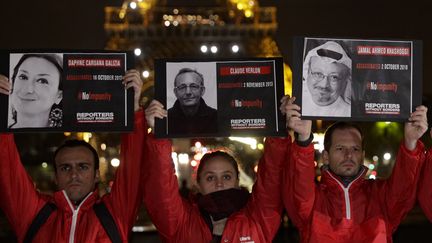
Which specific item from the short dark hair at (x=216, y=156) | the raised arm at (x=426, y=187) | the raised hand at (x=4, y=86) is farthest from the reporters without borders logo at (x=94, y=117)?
the raised arm at (x=426, y=187)

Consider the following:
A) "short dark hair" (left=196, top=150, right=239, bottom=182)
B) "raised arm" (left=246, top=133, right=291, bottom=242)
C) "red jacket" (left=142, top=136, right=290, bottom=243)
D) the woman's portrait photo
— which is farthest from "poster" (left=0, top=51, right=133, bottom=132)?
"raised arm" (left=246, top=133, right=291, bottom=242)

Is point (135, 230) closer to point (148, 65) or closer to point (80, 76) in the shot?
point (80, 76)

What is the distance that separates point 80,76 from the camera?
23.6 feet

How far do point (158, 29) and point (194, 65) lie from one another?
66284mm

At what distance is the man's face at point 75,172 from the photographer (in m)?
7.00

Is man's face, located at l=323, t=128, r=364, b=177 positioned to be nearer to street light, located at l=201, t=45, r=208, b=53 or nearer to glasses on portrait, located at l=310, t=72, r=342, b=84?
glasses on portrait, located at l=310, t=72, r=342, b=84

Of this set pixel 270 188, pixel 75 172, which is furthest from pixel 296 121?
pixel 75 172

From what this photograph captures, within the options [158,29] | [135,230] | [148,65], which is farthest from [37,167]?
[135,230]

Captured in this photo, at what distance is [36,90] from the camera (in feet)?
23.6

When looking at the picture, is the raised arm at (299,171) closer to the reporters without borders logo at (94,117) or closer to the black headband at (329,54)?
the black headband at (329,54)

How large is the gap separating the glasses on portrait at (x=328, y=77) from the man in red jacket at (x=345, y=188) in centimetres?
38

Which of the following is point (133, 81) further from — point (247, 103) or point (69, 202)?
point (69, 202)

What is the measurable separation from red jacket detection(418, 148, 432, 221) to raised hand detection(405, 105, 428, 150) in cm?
26

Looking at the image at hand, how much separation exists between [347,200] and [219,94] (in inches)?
66.6
